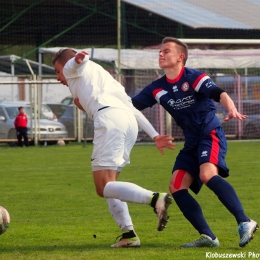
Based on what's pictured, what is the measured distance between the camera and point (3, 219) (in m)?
6.48

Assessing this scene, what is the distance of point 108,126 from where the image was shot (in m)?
6.21

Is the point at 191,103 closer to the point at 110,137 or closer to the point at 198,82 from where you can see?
the point at 198,82

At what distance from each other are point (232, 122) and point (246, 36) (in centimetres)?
637

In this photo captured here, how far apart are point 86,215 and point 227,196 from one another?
116 inches

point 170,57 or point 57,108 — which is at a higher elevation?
point 170,57

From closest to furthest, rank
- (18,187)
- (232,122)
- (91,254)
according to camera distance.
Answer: (91,254), (18,187), (232,122)

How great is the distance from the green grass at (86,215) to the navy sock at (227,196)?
295mm

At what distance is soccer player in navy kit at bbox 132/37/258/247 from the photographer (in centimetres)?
→ 627

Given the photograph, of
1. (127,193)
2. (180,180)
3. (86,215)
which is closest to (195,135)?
(180,180)

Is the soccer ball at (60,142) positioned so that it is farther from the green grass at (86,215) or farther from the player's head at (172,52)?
the player's head at (172,52)

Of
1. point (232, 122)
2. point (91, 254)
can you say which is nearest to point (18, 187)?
point (91, 254)

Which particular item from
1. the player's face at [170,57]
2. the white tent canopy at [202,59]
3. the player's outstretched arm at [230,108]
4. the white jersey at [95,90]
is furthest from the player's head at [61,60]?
the white tent canopy at [202,59]

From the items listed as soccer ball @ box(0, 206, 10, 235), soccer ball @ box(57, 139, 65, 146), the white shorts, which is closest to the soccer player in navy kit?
the white shorts

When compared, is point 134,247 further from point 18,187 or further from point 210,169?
point 18,187
